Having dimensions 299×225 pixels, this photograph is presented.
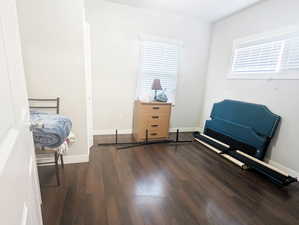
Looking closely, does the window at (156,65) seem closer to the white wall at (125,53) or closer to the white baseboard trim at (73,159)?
the white wall at (125,53)

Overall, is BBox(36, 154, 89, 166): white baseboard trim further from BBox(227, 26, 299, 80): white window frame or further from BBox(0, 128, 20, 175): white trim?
BBox(227, 26, 299, 80): white window frame

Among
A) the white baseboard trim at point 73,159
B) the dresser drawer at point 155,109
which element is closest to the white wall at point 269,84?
the dresser drawer at point 155,109

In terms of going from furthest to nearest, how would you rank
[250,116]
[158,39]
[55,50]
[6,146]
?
[158,39] → [250,116] → [55,50] → [6,146]

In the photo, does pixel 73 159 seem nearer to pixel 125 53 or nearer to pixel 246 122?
pixel 125 53

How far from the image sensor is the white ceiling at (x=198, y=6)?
107 inches

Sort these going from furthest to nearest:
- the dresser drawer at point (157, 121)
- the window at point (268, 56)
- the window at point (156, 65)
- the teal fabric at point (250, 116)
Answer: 1. the window at point (156, 65)
2. the dresser drawer at point (157, 121)
3. the teal fabric at point (250, 116)
4. the window at point (268, 56)

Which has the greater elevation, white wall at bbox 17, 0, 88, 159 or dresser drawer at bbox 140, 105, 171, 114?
white wall at bbox 17, 0, 88, 159

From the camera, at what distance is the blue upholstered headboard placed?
237cm

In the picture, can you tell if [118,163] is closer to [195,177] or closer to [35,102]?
[195,177]

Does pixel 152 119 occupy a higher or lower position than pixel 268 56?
lower

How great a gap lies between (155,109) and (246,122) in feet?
5.11

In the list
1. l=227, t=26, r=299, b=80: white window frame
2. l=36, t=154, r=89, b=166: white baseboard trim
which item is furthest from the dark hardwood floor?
l=227, t=26, r=299, b=80: white window frame

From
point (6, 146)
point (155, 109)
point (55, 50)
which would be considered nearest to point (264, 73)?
point (155, 109)

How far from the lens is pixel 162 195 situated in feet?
5.65
